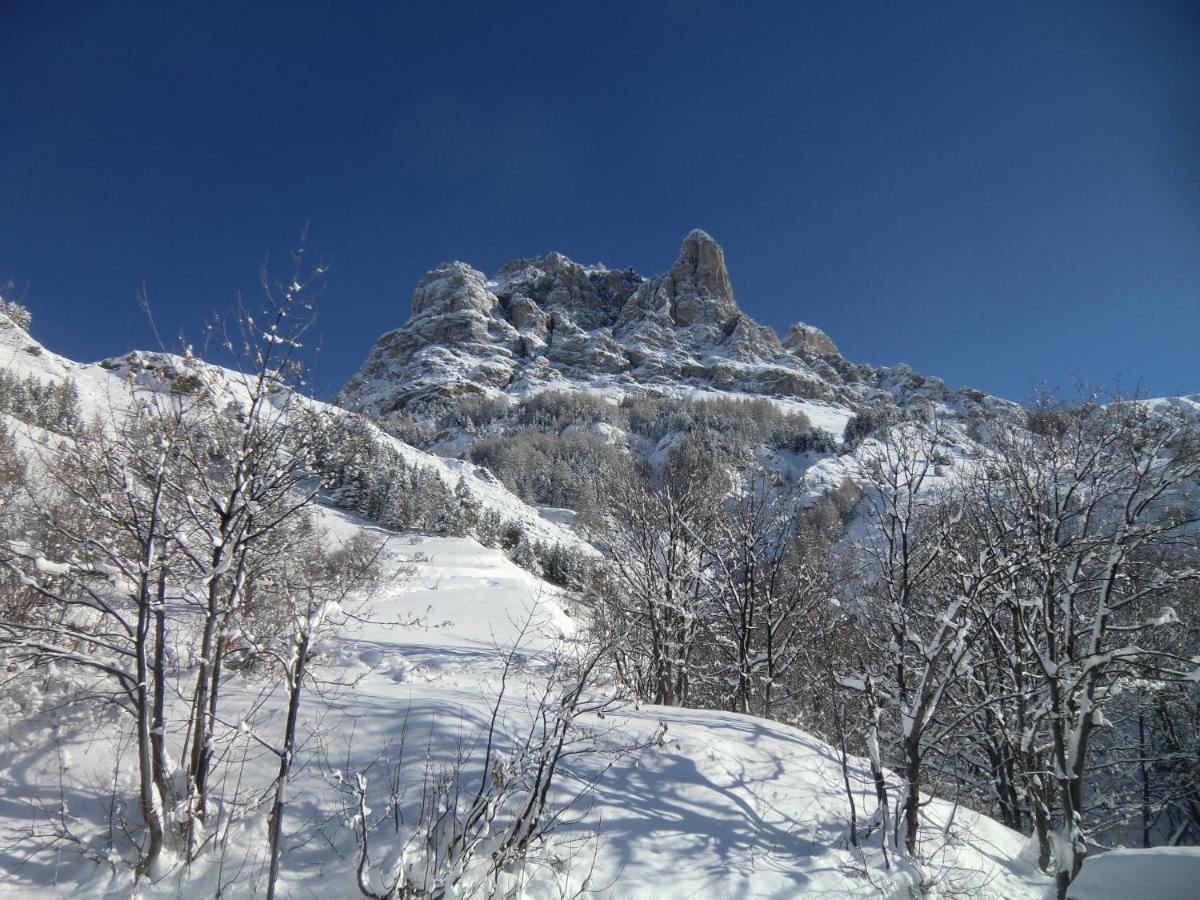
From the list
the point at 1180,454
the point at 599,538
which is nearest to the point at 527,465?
the point at 599,538

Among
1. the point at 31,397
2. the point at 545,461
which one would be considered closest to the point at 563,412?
the point at 545,461

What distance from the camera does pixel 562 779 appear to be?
15.6 ft

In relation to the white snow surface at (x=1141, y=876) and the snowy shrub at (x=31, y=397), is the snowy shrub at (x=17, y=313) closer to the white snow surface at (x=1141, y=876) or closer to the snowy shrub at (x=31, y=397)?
the white snow surface at (x=1141, y=876)

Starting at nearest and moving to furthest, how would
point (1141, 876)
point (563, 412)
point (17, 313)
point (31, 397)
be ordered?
point (1141, 876) → point (17, 313) → point (31, 397) → point (563, 412)

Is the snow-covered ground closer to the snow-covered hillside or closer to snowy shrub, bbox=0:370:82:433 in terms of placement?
the snow-covered hillside

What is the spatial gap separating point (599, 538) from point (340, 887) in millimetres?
10794

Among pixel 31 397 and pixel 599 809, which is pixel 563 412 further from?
pixel 599 809

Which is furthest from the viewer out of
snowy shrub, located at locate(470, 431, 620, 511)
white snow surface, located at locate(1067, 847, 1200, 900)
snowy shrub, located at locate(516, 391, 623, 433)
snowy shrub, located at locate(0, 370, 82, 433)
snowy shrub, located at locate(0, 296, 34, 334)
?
snowy shrub, located at locate(516, 391, 623, 433)

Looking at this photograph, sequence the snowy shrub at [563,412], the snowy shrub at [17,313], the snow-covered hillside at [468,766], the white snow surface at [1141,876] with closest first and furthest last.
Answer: the snow-covered hillside at [468,766]
the white snow surface at [1141,876]
the snowy shrub at [17,313]
the snowy shrub at [563,412]

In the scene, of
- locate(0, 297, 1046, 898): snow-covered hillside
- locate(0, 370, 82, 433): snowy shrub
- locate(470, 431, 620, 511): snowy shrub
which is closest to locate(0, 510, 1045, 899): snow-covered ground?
locate(0, 297, 1046, 898): snow-covered hillside

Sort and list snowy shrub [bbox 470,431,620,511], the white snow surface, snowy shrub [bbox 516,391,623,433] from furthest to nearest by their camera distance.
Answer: snowy shrub [bbox 516,391,623,433] → snowy shrub [bbox 470,431,620,511] → the white snow surface

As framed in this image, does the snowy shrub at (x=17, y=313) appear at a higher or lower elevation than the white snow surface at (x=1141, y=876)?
higher

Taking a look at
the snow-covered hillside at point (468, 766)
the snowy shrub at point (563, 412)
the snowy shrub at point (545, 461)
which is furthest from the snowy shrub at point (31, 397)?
the snowy shrub at point (563, 412)

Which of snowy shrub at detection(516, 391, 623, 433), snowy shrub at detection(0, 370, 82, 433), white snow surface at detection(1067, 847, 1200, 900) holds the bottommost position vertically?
white snow surface at detection(1067, 847, 1200, 900)
